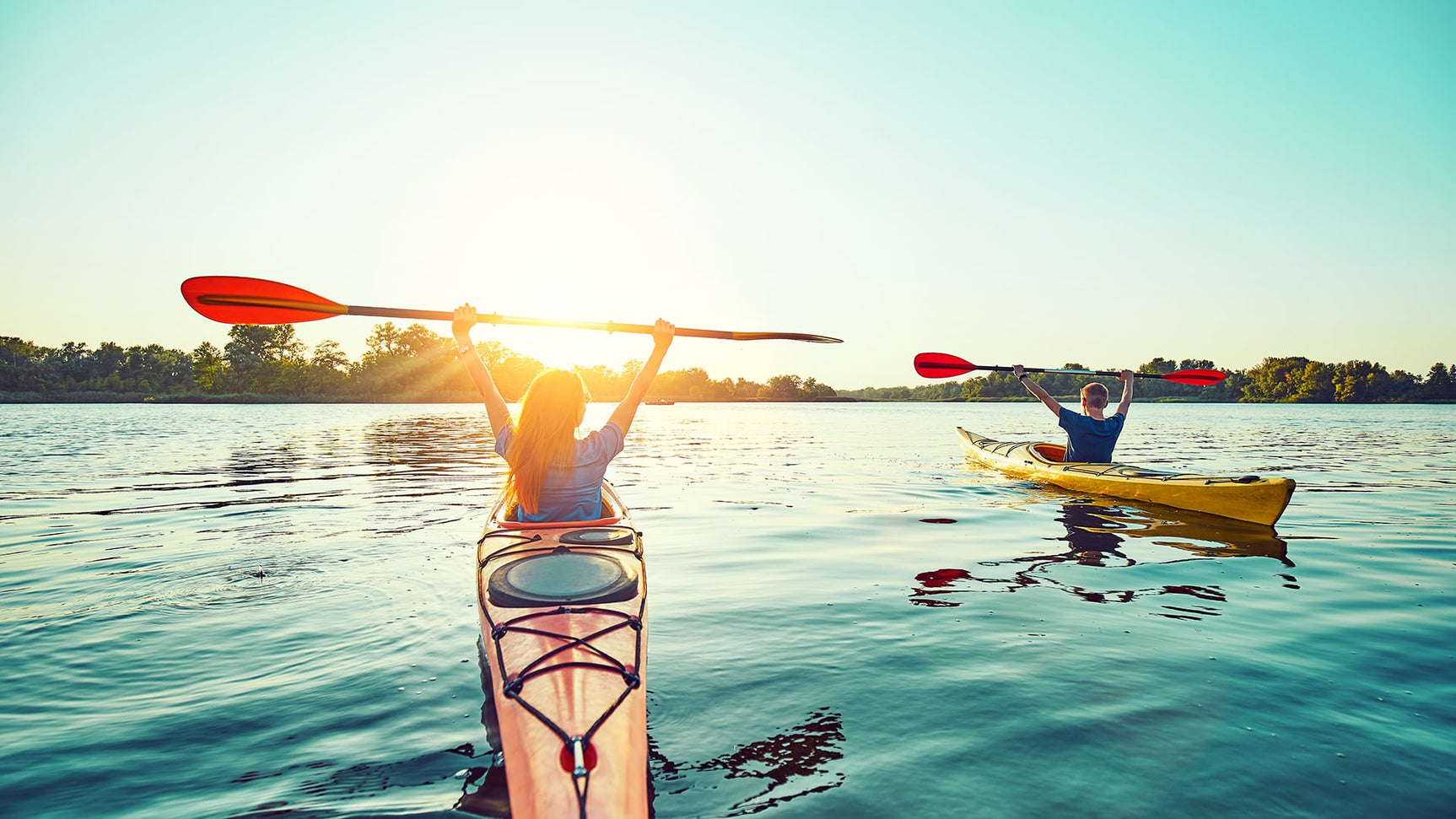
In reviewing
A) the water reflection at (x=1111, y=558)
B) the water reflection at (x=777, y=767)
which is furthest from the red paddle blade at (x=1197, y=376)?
the water reflection at (x=777, y=767)

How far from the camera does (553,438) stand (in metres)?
4.52

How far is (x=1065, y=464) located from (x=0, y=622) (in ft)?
40.4

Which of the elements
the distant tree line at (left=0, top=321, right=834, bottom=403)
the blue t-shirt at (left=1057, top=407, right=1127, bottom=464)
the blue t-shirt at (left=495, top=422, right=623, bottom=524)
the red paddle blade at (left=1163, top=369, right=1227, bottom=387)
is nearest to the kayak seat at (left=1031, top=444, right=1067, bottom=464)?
the blue t-shirt at (left=1057, top=407, right=1127, bottom=464)

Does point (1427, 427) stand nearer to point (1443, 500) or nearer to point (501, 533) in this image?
point (1443, 500)

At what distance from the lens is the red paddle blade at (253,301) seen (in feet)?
20.3

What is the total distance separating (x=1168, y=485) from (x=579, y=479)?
27.2ft

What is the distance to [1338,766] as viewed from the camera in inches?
124

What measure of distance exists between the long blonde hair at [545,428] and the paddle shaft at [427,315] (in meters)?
1.16

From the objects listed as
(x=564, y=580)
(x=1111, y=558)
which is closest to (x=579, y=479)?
(x=564, y=580)

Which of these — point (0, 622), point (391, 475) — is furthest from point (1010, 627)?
point (391, 475)

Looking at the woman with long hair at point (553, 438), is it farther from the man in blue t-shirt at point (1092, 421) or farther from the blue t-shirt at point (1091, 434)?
the blue t-shirt at point (1091, 434)

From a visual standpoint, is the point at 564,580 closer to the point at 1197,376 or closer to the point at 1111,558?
the point at 1111,558

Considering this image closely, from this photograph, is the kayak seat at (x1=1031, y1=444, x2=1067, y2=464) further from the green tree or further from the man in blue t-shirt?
the green tree

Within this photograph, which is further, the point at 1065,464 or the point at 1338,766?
the point at 1065,464
